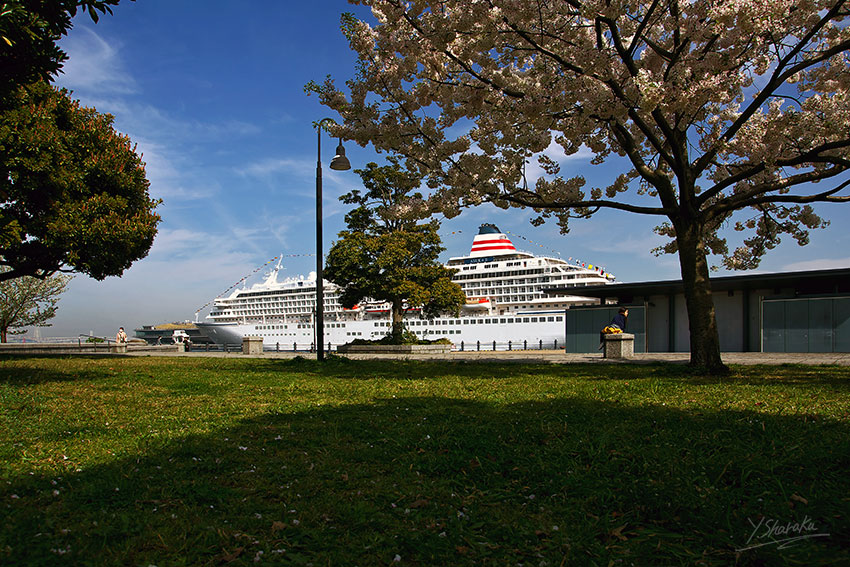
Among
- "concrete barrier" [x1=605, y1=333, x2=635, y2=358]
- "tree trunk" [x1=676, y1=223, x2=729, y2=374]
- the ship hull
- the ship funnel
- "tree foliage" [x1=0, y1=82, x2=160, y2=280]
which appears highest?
the ship funnel

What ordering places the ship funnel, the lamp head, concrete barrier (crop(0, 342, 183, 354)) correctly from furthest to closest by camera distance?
1. the ship funnel
2. concrete barrier (crop(0, 342, 183, 354))
3. the lamp head

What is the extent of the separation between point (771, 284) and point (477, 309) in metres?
34.6

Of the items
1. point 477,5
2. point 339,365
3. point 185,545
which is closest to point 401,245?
point 339,365

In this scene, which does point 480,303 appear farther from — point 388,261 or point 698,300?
point 698,300

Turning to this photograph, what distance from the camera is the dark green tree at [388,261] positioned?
2773 centimetres

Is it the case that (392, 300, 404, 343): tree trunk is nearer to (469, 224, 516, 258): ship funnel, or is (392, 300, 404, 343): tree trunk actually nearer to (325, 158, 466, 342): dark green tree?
(325, 158, 466, 342): dark green tree

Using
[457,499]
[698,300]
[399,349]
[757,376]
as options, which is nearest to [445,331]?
[399,349]

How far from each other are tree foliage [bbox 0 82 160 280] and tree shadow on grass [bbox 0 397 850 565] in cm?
1151

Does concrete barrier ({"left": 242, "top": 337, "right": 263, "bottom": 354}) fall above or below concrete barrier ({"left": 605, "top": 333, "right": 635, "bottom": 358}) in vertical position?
below

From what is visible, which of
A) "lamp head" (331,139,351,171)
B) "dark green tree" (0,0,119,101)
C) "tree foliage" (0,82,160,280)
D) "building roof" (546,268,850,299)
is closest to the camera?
"dark green tree" (0,0,119,101)

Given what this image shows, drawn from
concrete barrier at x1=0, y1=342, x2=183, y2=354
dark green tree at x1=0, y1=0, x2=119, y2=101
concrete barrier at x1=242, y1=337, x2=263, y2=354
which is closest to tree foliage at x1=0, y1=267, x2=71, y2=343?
concrete barrier at x1=0, y1=342, x2=183, y2=354

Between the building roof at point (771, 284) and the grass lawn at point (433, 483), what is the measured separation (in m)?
Answer: 15.9

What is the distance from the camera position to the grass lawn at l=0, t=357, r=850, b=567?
2.56 meters

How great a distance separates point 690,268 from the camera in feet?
34.7
